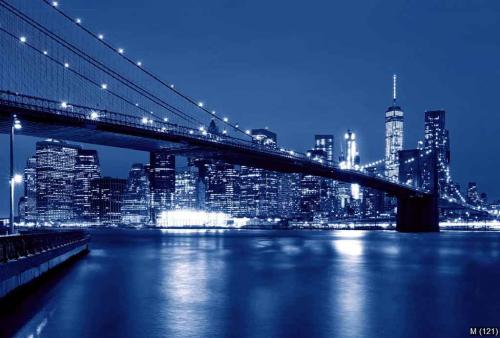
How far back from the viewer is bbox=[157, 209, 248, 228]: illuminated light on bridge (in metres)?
171

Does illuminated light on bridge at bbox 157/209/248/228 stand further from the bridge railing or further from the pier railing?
the pier railing

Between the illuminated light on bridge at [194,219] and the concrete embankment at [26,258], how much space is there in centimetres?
14321

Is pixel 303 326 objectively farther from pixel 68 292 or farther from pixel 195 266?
pixel 195 266

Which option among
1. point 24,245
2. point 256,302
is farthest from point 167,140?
point 256,302

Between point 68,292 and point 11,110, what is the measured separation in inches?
716

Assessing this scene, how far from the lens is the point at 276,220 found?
178750mm

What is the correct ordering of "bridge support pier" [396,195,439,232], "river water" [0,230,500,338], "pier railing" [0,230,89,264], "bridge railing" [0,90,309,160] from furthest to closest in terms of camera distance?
"bridge support pier" [396,195,439,232], "bridge railing" [0,90,309,160], "pier railing" [0,230,89,264], "river water" [0,230,500,338]

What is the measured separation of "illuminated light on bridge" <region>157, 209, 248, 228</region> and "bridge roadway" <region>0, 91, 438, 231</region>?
92200 mm

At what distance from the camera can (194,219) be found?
172125 mm

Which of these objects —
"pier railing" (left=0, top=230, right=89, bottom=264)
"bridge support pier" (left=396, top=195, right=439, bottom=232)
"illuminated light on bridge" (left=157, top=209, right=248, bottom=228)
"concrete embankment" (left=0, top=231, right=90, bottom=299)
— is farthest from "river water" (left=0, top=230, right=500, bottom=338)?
"illuminated light on bridge" (left=157, top=209, right=248, bottom=228)

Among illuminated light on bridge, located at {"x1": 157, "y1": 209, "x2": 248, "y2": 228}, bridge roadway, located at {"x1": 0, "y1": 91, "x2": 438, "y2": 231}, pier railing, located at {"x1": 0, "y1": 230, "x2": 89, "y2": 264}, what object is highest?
bridge roadway, located at {"x1": 0, "y1": 91, "x2": 438, "y2": 231}

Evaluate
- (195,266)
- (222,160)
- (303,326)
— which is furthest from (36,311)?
(222,160)

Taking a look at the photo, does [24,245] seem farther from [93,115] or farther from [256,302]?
[93,115]

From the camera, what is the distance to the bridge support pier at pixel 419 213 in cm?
8175
